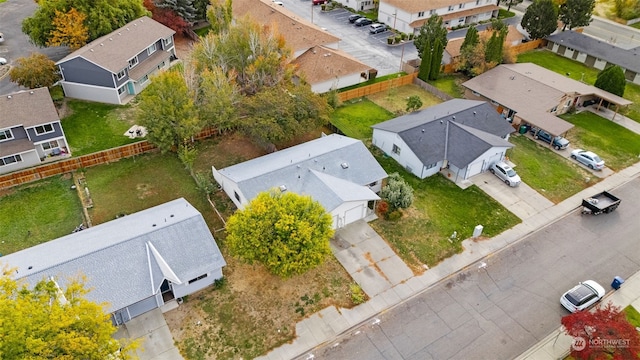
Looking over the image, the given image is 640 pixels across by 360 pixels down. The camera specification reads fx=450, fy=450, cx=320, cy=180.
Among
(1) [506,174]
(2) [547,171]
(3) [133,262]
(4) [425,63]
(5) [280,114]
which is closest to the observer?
(3) [133,262]

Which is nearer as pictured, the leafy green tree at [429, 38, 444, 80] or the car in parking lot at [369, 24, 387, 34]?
the leafy green tree at [429, 38, 444, 80]

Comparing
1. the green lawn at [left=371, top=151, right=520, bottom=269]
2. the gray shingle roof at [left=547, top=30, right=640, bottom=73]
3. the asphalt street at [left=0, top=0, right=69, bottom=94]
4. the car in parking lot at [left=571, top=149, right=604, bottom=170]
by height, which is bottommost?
the green lawn at [left=371, top=151, right=520, bottom=269]

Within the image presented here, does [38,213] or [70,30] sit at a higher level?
[70,30]

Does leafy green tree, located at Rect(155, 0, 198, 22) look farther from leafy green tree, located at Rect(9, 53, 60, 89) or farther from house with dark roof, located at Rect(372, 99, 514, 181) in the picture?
house with dark roof, located at Rect(372, 99, 514, 181)

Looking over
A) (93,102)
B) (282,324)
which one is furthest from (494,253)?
(93,102)

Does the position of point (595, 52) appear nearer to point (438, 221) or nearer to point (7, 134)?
point (438, 221)

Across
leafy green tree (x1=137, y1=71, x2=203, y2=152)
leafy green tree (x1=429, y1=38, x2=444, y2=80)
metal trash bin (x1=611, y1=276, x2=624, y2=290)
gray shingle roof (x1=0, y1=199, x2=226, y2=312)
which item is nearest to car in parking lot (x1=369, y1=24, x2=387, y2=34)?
leafy green tree (x1=429, y1=38, x2=444, y2=80)

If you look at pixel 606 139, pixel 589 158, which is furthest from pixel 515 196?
pixel 606 139
